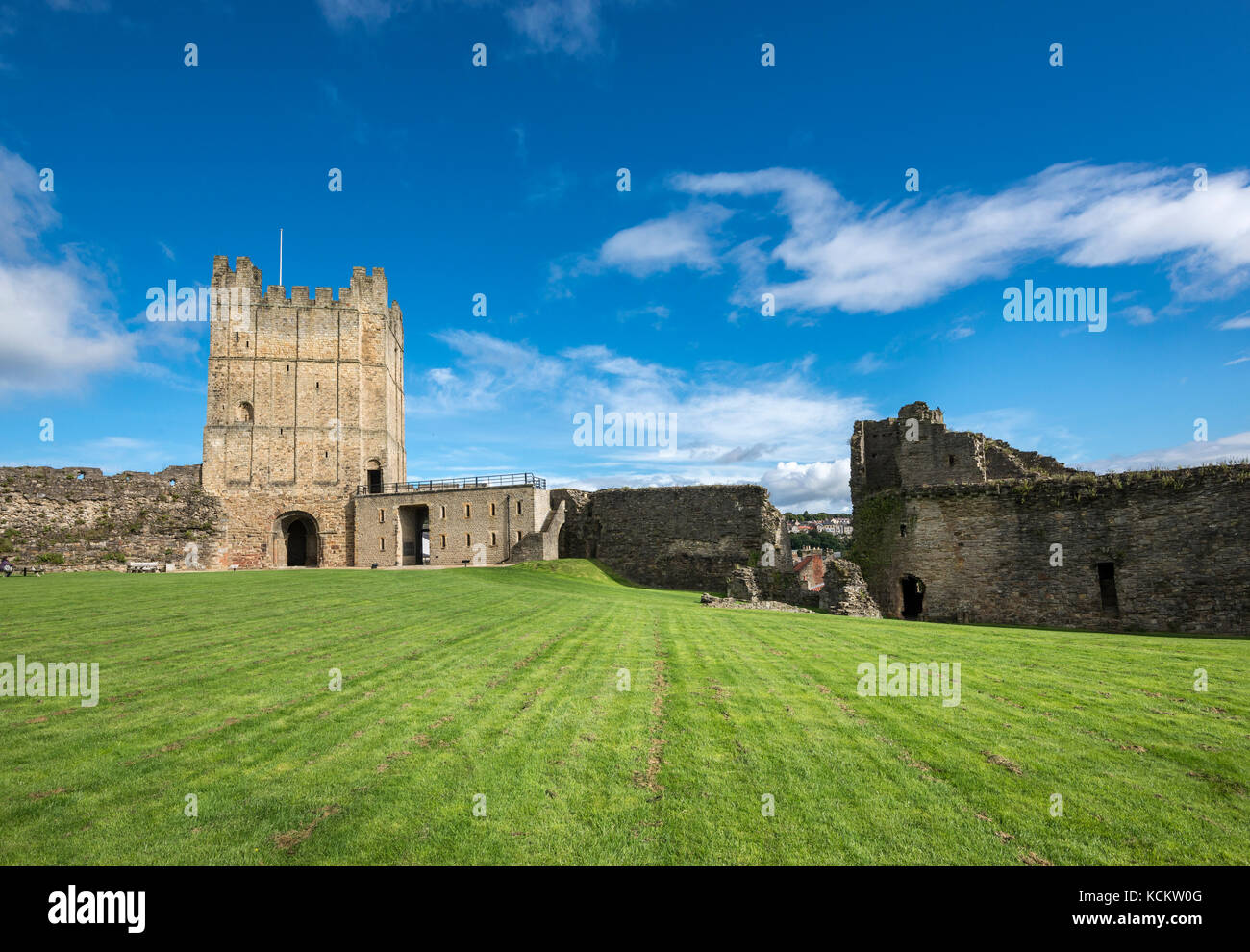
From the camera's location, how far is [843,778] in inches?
240

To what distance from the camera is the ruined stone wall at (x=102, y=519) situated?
1112 inches

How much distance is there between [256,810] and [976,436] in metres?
32.3

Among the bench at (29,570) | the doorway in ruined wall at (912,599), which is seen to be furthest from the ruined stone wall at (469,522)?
the doorway in ruined wall at (912,599)

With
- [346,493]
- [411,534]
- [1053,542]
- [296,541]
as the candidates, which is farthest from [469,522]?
[1053,542]

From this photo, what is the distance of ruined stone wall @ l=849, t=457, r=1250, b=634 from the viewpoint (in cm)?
2002

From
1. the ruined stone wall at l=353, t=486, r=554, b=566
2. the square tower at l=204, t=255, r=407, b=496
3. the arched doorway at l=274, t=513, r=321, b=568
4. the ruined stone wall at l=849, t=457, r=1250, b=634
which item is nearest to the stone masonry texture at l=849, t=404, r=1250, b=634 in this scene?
the ruined stone wall at l=849, t=457, r=1250, b=634

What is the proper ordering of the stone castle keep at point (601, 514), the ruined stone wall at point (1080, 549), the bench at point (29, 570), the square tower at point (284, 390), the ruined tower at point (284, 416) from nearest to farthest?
1. the ruined stone wall at point (1080, 549)
2. the stone castle keep at point (601, 514)
3. the bench at point (29, 570)
4. the ruined tower at point (284, 416)
5. the square tower at point (284, 390)

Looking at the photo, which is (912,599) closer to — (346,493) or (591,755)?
(591,755)

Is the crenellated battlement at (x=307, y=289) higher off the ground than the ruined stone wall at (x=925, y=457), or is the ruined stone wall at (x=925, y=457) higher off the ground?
the crenellated battlement at (x=307, y=289)

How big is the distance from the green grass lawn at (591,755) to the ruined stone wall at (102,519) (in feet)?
70.4

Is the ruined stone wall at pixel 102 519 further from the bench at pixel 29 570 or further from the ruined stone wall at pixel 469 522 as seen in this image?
the ruined stone wall at pixel 469 522

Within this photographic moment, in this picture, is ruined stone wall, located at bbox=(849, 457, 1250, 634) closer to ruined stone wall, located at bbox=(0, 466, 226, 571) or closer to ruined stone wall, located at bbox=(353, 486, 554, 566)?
ruined stone wall, located at bbox=(353, 486, 554, 566)

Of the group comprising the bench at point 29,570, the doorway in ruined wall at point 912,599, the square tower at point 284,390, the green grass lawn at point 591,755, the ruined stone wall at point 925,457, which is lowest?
the doorway in ruined wall at point 912,599
